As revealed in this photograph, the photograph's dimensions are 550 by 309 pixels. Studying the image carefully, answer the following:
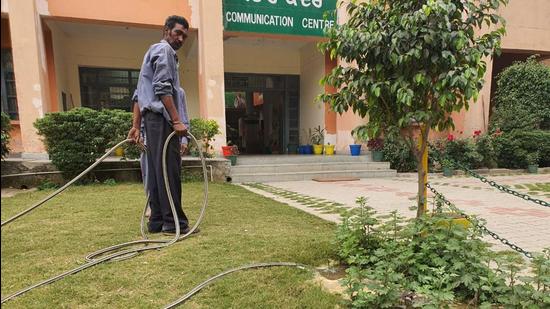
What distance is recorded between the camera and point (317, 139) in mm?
10727

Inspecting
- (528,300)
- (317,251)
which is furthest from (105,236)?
(528,300)

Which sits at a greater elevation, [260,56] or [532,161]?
[260,56]

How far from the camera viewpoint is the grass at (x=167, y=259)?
6.82 ft

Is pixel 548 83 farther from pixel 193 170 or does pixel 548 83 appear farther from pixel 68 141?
pixel 68 141

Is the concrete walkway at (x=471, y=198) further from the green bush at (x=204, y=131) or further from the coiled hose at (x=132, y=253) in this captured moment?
the coiled hose at (x=132, y=253)

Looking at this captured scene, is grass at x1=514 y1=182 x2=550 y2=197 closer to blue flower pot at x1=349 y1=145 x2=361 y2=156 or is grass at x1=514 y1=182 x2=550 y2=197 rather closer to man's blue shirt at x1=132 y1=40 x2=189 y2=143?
blue flower pot at x1=349 y1=145 x2=361 y2=156

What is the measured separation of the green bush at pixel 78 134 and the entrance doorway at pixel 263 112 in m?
4.60

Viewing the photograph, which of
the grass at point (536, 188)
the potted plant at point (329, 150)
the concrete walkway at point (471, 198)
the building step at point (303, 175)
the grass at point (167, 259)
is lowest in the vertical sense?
the grass at point (536, 188)

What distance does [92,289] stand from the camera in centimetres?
217

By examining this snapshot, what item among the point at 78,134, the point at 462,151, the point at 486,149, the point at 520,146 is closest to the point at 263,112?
the point at 462,151

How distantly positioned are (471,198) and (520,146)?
512cm

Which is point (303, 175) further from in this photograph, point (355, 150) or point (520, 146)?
point (520, 146)

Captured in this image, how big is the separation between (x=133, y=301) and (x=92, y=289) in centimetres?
32

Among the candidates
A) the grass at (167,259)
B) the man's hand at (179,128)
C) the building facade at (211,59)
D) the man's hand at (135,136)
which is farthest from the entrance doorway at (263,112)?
the man's hand at (179,128)
